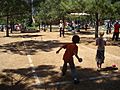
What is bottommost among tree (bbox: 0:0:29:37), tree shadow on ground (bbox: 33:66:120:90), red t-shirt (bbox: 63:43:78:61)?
tree shadow on ground (bbox: 33:66:120:90)

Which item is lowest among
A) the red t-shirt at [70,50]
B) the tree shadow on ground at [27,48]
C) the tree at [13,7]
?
the tree shadow on ground at [27,48]

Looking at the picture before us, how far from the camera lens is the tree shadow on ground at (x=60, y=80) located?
10.4m

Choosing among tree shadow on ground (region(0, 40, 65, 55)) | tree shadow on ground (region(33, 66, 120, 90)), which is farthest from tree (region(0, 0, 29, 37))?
tree shadow on ground (region(33, 66, 120, 90))

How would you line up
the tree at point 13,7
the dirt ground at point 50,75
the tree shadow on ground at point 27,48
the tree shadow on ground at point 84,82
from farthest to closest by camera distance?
the tree at point 13,7
the tree shadow on ground at point 27,48
the dirt ground at point 50,75
the tree shadow on ground at point 84,82

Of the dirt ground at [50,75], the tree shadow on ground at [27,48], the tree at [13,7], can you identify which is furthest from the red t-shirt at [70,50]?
the tree at [13,7]

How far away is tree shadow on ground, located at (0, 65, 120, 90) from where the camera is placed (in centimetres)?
1038

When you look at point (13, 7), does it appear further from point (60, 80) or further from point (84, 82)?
point (84, 82)

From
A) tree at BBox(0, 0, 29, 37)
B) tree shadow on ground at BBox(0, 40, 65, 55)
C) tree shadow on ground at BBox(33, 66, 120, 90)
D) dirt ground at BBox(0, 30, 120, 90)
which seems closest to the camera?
tree shadow on ground at BBox(33, 66, 120, 90)

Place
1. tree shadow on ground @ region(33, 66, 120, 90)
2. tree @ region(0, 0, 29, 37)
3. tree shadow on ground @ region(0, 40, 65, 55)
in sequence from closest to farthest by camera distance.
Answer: tree shadow on ground @ region(33, 66, 120, 90) → tree shadow on ground @ region(0, 40, 65, 55) → tree @ region(0, 0, 29, 37)

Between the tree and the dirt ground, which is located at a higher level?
the tree

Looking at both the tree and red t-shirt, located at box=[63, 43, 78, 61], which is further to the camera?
the tree

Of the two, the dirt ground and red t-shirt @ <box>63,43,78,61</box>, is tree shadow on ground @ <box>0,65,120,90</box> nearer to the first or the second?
the dirt ground

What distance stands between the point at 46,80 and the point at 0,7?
13.8 metres

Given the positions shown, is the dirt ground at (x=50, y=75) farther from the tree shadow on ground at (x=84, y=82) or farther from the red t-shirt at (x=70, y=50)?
the red t-shirt at (x=70, y=50)
